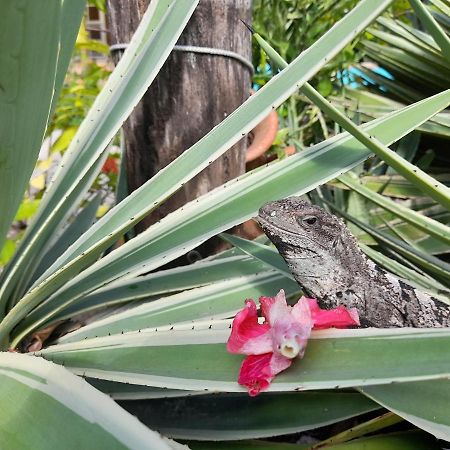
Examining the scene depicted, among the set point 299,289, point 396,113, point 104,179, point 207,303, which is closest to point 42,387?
point 207,303

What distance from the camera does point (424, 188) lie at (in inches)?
28.0

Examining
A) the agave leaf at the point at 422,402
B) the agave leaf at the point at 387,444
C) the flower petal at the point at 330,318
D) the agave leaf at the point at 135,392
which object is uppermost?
the flower petal at the point at 330,318

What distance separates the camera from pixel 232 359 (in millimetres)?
614

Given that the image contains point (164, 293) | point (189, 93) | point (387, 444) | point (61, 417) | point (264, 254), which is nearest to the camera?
point (61, 417)

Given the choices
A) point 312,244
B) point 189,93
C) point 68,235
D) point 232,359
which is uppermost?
point 189,93

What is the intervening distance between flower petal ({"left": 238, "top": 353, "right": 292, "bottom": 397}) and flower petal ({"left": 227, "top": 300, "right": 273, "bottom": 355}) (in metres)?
0.01

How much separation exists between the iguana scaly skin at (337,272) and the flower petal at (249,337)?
0.27 m

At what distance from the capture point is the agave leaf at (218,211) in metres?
0.89

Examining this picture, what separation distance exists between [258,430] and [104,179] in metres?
2.22

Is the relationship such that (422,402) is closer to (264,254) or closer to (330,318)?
(330,318)

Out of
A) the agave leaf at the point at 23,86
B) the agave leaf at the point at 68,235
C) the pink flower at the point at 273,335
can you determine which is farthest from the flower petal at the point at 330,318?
the agave leaf at the point at 68,235

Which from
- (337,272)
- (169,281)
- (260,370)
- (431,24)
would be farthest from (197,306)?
(431,24)

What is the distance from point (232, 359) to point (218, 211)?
14.0 inches

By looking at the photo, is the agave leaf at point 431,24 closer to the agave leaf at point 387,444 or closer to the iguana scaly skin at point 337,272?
the iguana scaly skin at point 337,272
